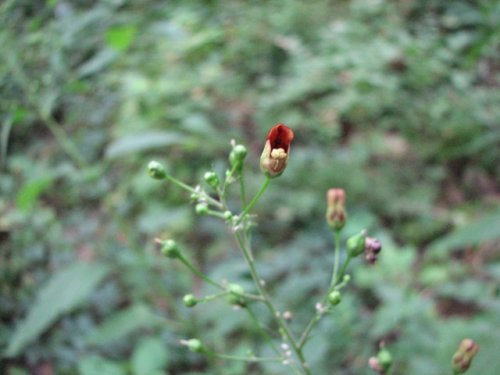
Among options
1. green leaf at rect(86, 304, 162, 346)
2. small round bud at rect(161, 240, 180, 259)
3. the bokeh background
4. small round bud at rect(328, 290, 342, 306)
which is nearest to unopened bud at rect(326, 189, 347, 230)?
small round bud at rect(328, 290, 342, 306)

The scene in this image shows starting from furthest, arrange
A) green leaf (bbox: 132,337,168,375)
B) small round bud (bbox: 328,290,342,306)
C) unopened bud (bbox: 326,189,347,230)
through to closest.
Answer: green leaf (bbox: 132,337,168,375) < unopened bud (bbox: 326,189,347,230) < small round bud (bbox: 328,290,342,306)

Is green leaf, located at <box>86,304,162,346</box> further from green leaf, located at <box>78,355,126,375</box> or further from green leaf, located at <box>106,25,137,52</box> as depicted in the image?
green leaf, located at <box>106,25,137,52</box>

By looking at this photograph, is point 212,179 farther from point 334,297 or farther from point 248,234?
point 334,297

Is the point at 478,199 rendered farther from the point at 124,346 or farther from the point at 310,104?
the point at 124,346

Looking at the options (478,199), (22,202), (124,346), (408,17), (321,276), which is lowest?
(478,199)

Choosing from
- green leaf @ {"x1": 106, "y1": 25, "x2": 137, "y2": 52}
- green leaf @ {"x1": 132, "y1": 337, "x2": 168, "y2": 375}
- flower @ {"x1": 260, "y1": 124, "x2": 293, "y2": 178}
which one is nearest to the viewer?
flower @ {"x1": 260, "y1": 124, "x2": 293, "y2": 178}

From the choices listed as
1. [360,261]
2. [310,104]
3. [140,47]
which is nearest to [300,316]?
[360,261]

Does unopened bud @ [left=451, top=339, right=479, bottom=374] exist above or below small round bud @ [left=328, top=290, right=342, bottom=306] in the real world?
below
